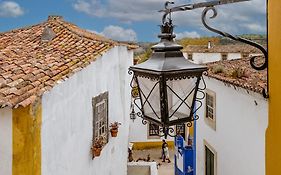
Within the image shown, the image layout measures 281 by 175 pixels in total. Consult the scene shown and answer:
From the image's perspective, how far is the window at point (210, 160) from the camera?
1173cm

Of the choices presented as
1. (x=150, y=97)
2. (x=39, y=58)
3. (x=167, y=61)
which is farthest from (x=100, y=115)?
(x=167, y=61)

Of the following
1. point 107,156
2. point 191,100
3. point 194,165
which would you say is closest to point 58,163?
point 191,100

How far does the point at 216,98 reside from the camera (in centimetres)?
1152

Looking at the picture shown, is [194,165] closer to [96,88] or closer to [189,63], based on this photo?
[96,88]

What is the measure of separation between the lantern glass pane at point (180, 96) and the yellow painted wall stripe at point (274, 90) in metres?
0.84

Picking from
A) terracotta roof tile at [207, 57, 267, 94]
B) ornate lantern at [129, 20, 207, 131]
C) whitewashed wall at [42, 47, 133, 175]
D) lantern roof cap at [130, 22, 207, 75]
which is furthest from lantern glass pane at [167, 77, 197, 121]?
terracotta roof tile at [207, 57, 267, 94]

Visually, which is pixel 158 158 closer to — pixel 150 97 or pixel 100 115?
pixel 100 115

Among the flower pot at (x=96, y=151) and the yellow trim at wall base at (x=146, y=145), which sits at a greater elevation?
the flower pot at (x=96, y=151)

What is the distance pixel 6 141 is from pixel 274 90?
386 cm

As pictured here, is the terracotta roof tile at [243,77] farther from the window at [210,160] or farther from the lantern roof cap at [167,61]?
the lantern roof cap at [167,61]

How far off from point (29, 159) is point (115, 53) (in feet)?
19.8

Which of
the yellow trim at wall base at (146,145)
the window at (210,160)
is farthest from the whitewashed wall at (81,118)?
the yellow trim at wall base at (146,145)

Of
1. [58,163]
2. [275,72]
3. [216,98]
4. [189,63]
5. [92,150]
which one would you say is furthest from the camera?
[216,98]

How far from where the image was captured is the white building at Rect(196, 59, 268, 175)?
8.12 metres
